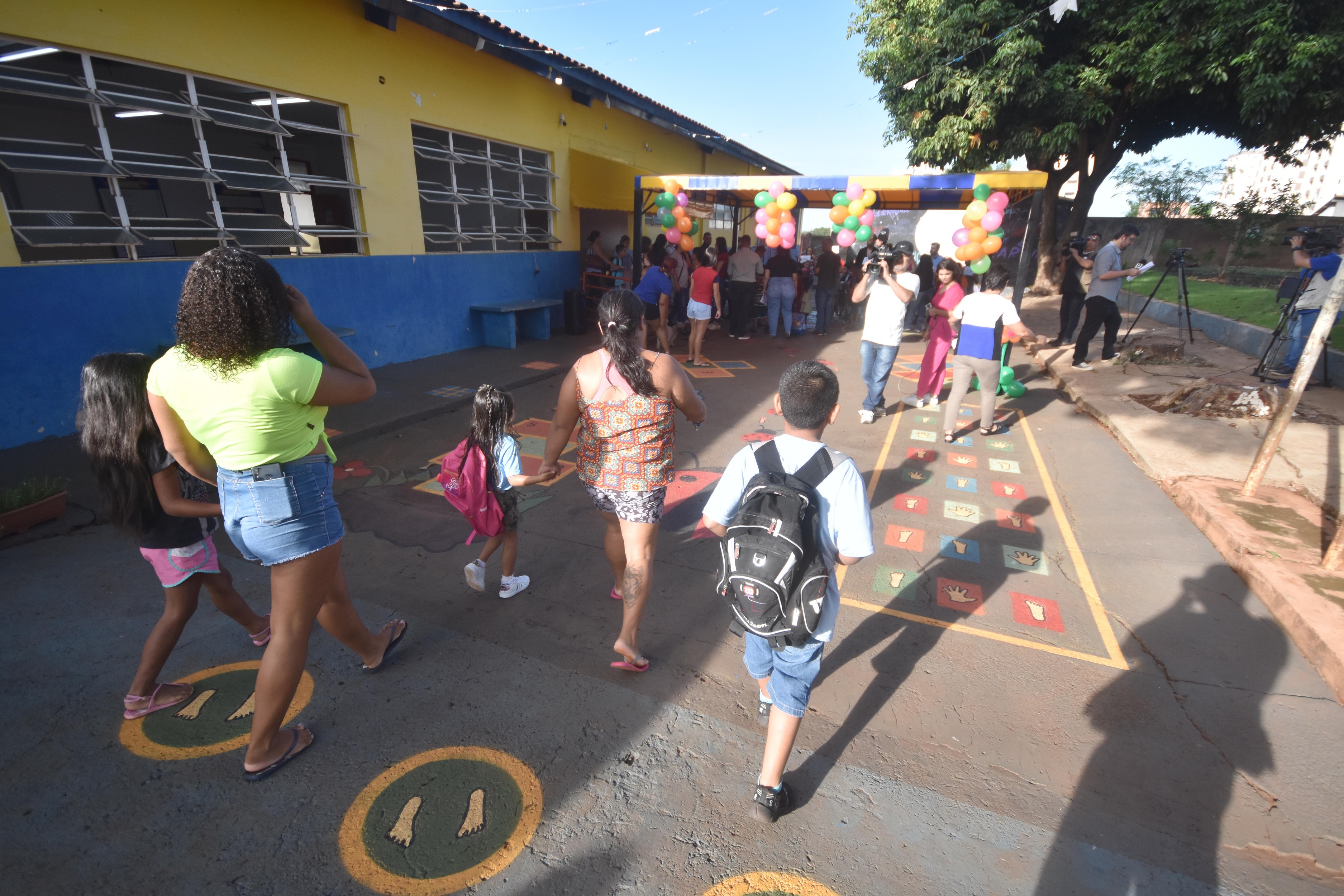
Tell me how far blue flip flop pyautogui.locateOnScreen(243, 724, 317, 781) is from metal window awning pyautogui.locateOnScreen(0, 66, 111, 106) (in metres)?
5.91

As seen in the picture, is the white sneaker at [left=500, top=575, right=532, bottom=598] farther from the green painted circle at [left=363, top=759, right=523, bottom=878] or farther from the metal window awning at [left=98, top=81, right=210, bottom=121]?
the metal window awning at [left=98, top=81, right=210, bottom=121]

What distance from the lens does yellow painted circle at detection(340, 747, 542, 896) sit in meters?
2.02

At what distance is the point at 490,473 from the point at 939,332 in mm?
5922

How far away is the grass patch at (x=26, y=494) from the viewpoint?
13.0 ft

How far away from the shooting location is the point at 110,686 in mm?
2803

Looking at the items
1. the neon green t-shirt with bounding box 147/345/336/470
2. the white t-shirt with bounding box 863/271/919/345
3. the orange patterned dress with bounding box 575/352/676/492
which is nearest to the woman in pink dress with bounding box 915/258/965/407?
the white t-shirt with bounding box 863/271/919/345

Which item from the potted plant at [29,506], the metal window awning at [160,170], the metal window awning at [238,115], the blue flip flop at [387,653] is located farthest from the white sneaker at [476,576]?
the metal window awning at [238,115]

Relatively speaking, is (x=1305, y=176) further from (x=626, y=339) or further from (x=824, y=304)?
(x=626, y=339)

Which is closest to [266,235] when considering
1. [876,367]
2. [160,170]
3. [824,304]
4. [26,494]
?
[160,170]

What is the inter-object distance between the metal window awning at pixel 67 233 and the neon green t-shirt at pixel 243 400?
179 inches

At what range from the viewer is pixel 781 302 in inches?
485

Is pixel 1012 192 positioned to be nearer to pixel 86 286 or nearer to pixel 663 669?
pixel 663 669

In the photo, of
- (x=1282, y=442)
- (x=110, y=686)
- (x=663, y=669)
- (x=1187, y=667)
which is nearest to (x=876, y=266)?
(x=1282, y=442)

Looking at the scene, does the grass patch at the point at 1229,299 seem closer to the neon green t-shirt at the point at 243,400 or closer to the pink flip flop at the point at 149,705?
the neon green t-shirt at the point at 243,400
